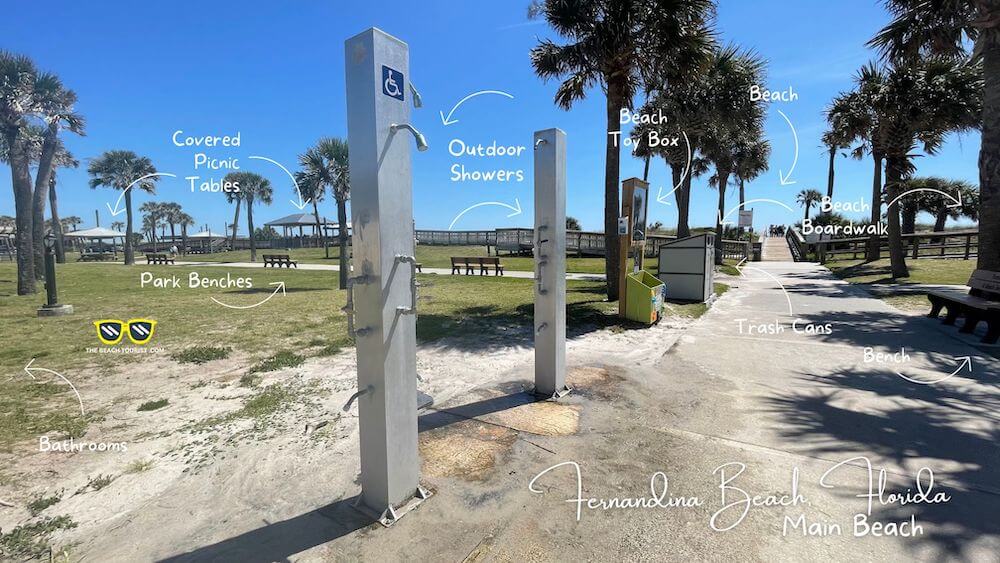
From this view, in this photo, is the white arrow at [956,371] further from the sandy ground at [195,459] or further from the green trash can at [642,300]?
the sandy ground at [195,459]

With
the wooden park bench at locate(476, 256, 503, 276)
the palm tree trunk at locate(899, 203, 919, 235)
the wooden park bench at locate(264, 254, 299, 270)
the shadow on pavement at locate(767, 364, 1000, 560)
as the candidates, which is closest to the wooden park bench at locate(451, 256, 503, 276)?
the wooden park bench at locate(476, 256, 503, 276)

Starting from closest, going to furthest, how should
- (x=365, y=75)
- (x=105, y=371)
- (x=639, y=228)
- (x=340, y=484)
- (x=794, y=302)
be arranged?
(x=365, y=75) → (x=340, y=484) → (x=105, y=371) → (x=639, y=228) → (x=794, y=302)

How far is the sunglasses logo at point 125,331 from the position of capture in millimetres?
7387

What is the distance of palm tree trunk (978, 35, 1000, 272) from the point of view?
9016 mm

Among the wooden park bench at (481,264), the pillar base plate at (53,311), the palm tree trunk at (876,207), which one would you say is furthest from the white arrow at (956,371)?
the palm tree trunk at (876,207)

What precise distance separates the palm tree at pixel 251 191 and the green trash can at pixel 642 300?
28.5m

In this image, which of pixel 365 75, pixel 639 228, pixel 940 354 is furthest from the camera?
pixel 639 228

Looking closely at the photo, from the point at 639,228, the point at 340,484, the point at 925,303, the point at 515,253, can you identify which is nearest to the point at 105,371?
the point at 340,484

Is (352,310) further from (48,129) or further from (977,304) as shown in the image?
(48,129)

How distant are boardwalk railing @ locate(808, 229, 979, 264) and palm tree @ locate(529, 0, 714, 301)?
16685 millimetres

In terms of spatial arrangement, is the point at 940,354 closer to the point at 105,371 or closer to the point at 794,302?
the point at 794,302

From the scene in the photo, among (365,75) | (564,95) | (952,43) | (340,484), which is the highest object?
(952,43)

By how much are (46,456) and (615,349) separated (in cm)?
640

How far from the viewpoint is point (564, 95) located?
12242 millimetres
